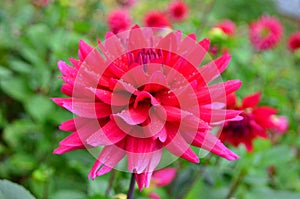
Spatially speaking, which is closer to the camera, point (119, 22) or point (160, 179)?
point (160, 179)

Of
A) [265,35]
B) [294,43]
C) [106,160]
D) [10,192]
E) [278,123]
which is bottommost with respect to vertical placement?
[294,43]

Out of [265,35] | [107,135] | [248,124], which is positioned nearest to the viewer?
[107,135]

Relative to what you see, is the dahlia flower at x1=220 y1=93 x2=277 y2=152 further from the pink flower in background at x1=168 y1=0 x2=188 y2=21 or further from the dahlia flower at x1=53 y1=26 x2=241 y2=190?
the pink flower in background at x1=168 y1=0 x2=188 y2=21

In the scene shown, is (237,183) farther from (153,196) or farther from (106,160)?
(106,160)

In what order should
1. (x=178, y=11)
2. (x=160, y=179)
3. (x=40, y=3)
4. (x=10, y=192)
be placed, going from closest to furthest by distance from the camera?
(x=10, y=192)
(x=160, y=179)
(x=40, y=3)
(x=178, y=11)

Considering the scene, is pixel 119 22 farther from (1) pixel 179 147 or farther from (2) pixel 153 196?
(1) pixel 179 147

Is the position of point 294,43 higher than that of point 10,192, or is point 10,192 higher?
point 10,192

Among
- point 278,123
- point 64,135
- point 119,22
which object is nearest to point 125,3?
point 119,22
